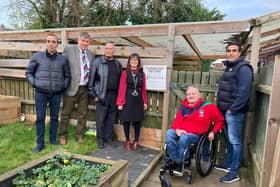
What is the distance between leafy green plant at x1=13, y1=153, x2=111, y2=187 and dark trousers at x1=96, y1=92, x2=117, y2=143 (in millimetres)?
1559

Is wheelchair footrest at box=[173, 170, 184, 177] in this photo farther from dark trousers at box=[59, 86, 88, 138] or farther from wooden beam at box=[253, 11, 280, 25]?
wooden beam at box=[253, 11, 280, 25]

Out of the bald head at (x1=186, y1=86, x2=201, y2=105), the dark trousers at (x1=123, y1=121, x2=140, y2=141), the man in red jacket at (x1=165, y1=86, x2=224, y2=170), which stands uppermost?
the bald head at (x1=186, y1=86, x2=201, y2=105)

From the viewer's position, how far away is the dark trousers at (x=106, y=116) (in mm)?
3639

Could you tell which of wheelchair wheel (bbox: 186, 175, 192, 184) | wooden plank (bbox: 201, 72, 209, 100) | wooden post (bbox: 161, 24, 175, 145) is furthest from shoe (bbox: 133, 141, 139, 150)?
wooden plank (bbox: 201, 72, 209, 100)

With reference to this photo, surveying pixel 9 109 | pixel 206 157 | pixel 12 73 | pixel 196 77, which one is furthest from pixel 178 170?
pixel 12 73

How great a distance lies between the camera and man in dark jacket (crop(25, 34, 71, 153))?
10.9 feet

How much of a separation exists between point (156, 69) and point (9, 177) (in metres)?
2.39

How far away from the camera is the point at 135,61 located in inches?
137

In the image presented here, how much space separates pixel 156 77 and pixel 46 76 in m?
1.51

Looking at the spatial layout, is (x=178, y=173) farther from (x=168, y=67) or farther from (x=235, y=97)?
(x=168, y=67)

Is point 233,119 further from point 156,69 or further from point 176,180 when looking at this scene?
point 156,69

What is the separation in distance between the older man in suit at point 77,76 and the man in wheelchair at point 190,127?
1.50 m

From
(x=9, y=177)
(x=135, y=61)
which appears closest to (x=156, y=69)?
(x=135, y=61)

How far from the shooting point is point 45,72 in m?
3.33
